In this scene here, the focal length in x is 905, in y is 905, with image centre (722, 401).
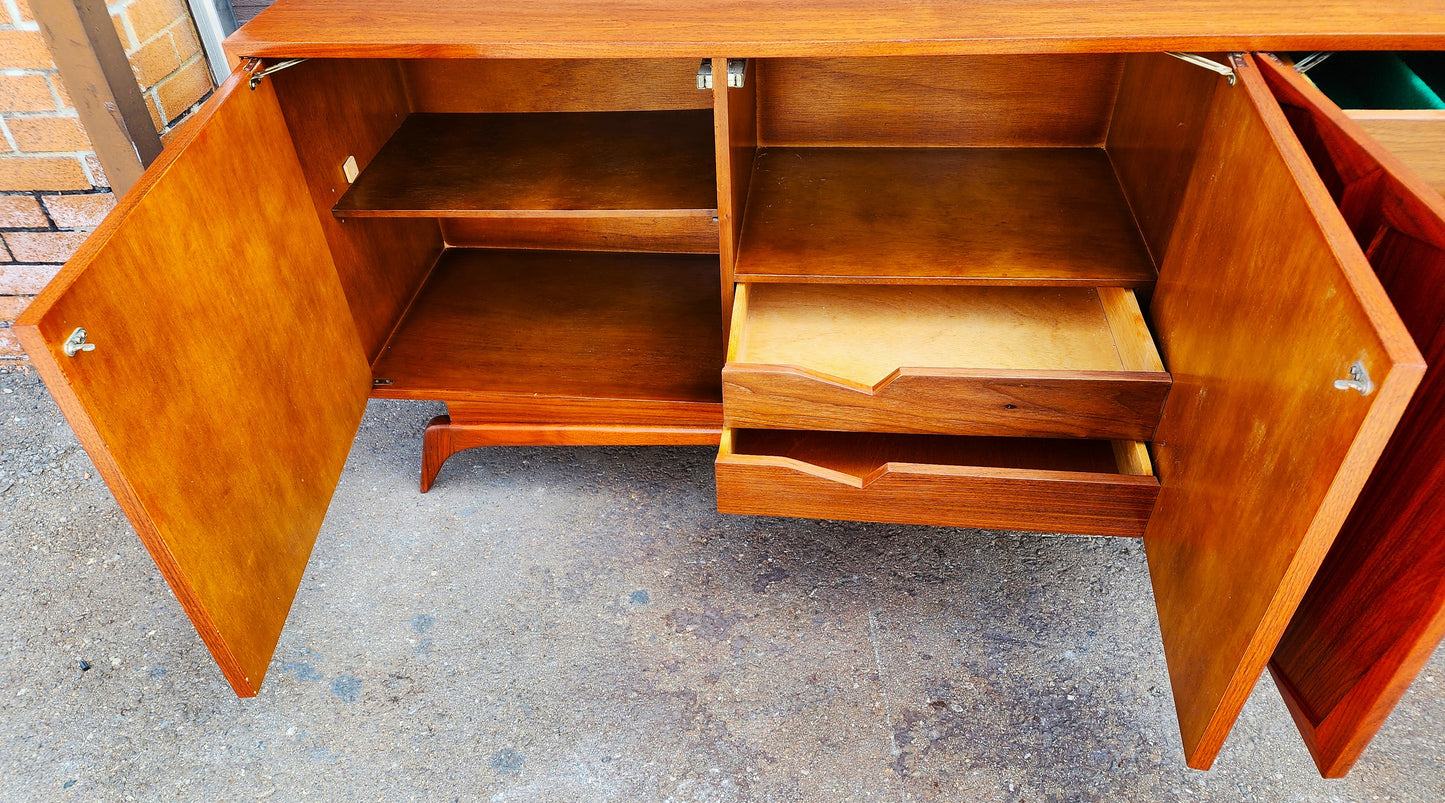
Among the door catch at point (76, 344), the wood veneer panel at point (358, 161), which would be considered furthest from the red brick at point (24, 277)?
the door catch at point (76, 344)

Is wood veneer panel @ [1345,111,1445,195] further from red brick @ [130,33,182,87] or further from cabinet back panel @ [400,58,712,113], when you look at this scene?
red brick @ [130,33,182,87]

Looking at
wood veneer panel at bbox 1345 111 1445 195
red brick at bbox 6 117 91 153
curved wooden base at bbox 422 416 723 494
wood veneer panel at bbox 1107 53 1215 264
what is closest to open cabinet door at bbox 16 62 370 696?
curved wooden base at bbox 422 416 723 494

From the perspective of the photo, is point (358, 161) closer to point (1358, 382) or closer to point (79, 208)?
point (79, 208)

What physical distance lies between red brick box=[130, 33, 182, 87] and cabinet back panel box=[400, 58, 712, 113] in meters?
0.38

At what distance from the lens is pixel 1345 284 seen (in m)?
0.62

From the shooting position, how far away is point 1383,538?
2.34 ft

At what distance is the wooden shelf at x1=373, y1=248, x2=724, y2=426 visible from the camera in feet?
4.39

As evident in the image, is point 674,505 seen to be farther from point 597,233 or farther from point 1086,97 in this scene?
point 1086,97

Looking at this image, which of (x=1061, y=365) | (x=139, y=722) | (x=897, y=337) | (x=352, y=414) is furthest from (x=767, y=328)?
(x=139, y=722)

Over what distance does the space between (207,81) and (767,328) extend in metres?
1.10

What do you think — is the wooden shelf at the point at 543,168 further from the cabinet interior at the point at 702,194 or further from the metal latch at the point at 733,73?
the metal latch at the point at 733,73

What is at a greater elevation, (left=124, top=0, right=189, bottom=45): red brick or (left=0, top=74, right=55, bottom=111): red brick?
(left=124, top=0, right=189, bottom=45): red brick

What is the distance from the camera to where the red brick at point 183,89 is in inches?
57.3

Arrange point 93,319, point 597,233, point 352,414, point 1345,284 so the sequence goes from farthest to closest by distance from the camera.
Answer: point 597,233 < point 352,414 < point 93,319 < point 1345,284
